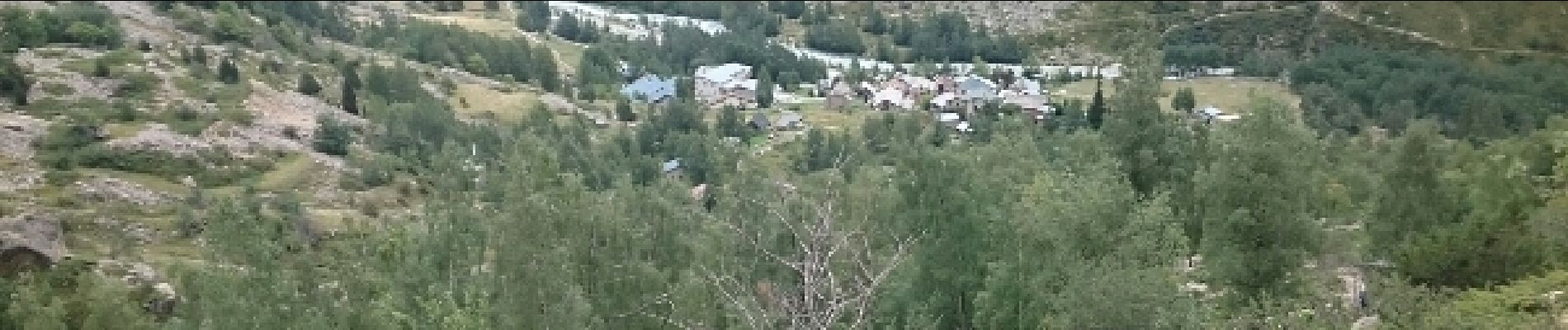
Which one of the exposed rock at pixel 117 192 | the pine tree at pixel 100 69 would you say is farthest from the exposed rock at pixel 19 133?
the pine tree at pixel 100 69

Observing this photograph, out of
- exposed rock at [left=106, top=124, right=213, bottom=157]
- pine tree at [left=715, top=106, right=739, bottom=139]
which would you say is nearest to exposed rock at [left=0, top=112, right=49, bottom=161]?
exposed rock at [left=106, top=124, right=213, bottom=157]

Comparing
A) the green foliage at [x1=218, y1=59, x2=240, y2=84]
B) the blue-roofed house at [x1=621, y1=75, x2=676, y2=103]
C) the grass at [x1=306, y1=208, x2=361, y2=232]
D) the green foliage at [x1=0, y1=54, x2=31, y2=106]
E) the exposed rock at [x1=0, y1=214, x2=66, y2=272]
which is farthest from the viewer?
the blue-roofed house at [x1=621, y1=75, x2=676, y2=103]

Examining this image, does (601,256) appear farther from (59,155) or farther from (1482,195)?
(59,155)

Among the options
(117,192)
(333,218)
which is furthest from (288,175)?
(117,192)

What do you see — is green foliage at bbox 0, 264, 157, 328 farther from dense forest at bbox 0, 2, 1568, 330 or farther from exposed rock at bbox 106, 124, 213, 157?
exposed rock at bbox 106, 124, 213, 157

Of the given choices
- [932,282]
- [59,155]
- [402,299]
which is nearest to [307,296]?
[402,299]
